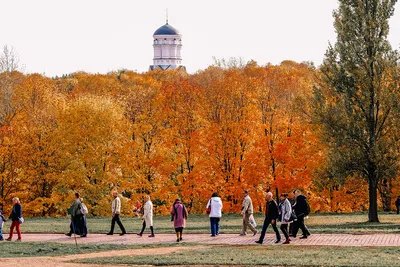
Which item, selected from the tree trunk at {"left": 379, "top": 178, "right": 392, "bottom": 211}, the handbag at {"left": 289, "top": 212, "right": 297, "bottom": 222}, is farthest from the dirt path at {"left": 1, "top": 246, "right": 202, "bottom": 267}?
the tree trunk at {"left": 379, "top": 178, "right": 392, "bottom": 211}

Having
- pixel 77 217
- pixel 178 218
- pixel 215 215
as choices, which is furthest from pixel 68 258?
pixel 215 215

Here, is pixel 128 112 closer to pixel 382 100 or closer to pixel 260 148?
pixel 260 148

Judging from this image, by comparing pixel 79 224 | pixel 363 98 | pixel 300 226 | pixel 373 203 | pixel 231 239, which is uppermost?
pixel 363 98

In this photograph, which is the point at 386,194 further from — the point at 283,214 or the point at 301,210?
the point at 283,214

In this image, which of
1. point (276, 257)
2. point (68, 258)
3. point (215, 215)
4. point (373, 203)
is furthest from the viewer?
point (373, 203)

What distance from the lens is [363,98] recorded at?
43562 mm

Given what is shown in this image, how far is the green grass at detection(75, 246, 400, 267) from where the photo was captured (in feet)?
76.5

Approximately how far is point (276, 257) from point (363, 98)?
2052 cm

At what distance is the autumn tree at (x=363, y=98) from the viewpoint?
4309 centimetres

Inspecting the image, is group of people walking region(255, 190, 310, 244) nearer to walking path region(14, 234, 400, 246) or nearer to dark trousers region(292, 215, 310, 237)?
dark trousers region(292, 215, 310, 237)

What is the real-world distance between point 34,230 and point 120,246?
380 inches

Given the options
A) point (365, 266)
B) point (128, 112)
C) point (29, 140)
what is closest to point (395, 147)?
point (365, 266)

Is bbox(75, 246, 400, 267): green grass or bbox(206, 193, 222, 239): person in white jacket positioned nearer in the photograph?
bbox(75, 246, 400, 267): green grass

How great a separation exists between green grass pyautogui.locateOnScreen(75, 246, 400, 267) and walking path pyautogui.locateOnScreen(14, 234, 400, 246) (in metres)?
1.93
